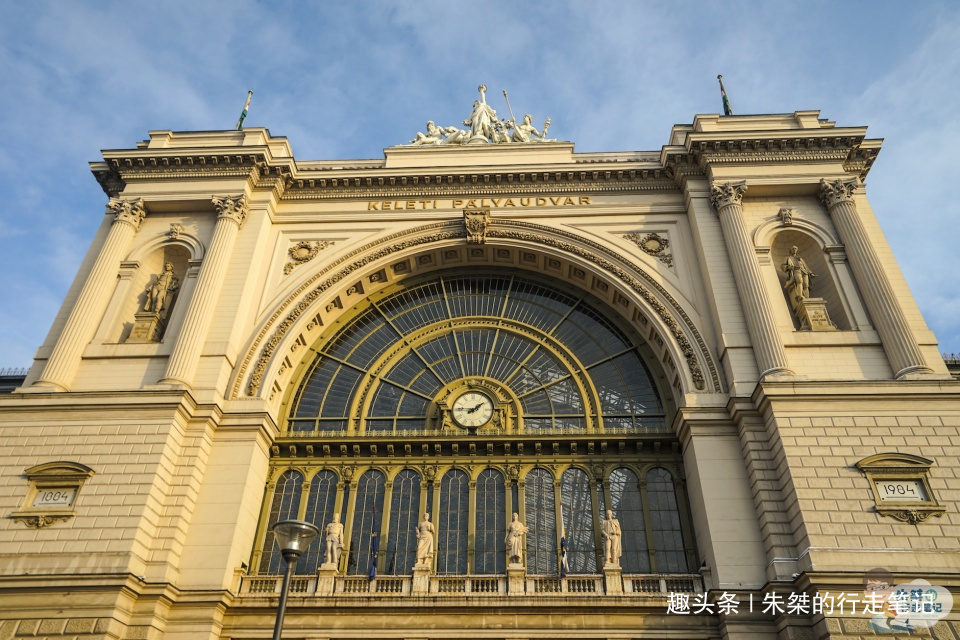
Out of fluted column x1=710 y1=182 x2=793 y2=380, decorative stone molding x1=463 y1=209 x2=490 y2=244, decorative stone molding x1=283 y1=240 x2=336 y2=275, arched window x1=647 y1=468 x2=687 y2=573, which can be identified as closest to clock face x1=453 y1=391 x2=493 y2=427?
arched window x1=647 y1=468 x2=687 y2=573

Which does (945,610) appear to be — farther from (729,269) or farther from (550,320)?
(550,320)

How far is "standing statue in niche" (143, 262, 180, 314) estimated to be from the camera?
92.9 ft

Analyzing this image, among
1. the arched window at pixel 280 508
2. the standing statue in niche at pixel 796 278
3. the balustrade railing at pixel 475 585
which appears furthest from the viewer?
the standing statue in niche at pixel 796 278

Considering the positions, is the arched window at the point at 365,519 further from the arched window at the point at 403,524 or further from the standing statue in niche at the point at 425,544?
the standing statue in niche at the point at 425,544

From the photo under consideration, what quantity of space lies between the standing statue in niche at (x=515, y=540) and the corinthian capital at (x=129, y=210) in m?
20.0

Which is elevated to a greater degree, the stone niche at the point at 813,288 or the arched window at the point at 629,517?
the stone niche at the point at 813,288

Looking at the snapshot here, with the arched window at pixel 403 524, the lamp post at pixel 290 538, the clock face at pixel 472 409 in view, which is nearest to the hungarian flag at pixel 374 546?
the arched window at pixel 403 524

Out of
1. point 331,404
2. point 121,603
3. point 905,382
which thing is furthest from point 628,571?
point 121,603

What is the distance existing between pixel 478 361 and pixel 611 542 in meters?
9.27

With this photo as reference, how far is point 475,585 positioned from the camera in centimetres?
2270

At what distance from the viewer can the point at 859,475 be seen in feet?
69.6

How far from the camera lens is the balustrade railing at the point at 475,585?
71.4 ft

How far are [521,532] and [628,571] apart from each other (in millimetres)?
3775

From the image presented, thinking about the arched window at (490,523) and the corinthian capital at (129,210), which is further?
the corinthian capital at (129,210)
